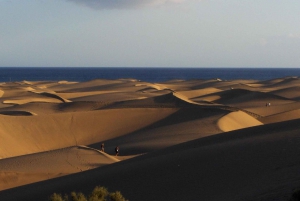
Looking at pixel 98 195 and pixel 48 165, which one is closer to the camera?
pixel 98 195

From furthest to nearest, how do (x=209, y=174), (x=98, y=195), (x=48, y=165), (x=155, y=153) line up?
(x=48, y=165)
(x=155, y=153)
(x=209, y=174)
(x=98, y=195)

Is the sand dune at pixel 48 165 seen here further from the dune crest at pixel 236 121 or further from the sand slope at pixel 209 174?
the dune crest at pixel 236 121

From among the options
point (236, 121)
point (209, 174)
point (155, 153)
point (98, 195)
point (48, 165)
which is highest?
point (98, 195)

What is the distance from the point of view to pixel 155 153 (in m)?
17.1

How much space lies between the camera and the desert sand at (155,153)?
461 inches

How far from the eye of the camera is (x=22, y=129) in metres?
29.6

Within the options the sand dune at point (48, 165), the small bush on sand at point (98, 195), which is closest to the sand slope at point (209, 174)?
the small bush on sand at point (98, 195)

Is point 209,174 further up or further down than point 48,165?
further up

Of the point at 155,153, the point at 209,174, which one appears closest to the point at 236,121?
the point at 155,153

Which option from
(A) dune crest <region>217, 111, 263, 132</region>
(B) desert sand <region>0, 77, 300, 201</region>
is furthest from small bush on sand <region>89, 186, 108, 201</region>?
(A) dune crest <region>217, 111, 263, 132</region>

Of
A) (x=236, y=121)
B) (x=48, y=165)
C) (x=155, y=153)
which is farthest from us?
(x=236, y=121)

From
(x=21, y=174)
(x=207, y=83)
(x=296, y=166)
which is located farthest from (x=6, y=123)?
(x=207, y=83)

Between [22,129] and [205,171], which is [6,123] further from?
[205,171]

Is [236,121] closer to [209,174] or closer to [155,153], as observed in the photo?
[155,153]
